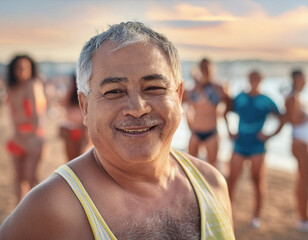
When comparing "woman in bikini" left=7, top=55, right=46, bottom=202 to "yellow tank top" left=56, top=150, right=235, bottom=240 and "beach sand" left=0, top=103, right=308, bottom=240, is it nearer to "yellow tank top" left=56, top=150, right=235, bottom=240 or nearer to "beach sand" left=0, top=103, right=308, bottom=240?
"beach sand" left=0, top=103, right=308, bottom=240

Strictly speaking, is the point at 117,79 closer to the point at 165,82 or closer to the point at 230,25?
the point at 165,82

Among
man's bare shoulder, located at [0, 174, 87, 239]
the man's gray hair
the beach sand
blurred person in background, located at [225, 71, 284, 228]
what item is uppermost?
the man's gray hair

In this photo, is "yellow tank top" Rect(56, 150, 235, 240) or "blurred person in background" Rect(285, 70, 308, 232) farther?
"blurred person in background" Rect(285, 70, 308, 232)

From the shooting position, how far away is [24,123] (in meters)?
4.69

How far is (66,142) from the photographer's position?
200 inches

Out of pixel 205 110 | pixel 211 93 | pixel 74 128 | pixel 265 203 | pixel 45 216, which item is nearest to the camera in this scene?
pixel 45 216

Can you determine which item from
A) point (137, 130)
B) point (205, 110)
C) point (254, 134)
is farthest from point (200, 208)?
point (205, 110)

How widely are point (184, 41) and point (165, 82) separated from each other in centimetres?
54

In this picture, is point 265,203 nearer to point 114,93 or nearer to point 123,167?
point 123,167

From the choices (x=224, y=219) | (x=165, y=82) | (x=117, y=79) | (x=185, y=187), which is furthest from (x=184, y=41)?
(x=224, y=219)

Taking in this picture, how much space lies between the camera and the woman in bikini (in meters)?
4.59

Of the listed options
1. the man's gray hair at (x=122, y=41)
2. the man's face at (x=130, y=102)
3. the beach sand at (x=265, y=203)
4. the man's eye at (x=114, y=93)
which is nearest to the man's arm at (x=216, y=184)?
the man's face at (x=130, y=102)

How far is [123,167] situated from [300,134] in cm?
387

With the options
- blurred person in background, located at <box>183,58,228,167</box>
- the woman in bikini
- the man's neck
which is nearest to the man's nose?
the man's neck
